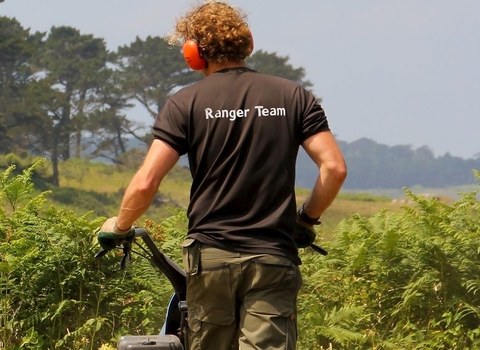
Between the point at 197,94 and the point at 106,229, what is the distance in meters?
0.67

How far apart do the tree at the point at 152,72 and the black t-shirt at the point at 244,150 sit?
76.8m

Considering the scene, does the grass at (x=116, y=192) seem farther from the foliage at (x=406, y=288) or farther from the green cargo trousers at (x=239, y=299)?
the green cargo trousers at (x=239, y=299)

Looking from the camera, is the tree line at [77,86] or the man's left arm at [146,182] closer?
the man's left arm at [146,182]

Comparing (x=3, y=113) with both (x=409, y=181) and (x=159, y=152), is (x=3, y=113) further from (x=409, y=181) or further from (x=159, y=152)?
(x=409, y=181)

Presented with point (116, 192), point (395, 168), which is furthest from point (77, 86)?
point (395, 168)

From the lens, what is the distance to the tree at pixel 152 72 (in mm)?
81938

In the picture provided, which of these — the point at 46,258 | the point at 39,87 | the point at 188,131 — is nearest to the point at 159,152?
the point at 188,131

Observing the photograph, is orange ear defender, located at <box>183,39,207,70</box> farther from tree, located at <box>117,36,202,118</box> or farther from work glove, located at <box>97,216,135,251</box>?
tree, located at <box>117,36,202,118</box>

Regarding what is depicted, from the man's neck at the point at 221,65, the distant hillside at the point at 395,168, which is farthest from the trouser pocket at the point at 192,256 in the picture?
the distant hillside at the point at 395,168

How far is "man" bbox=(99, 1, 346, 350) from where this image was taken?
151 inches

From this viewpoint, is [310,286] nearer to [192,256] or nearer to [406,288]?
[406,288]

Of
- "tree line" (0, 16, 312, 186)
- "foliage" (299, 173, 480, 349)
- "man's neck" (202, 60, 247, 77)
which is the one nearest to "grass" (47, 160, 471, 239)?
"tree line" (0, 16, 312, 186)

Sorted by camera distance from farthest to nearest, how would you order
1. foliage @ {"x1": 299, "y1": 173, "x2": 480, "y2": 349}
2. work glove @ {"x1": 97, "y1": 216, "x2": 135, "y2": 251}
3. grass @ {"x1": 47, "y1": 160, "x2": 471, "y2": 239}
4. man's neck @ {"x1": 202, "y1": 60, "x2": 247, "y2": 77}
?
grass @ {"x1": 47, "y1": 160, "x2": 471, "y2": 239} → foliage @ {"x1": 299, "y1": 173, "x2": 480, "y2": 349} → man's neck @ {"x1": 202, "y1": 60, "x2": 247, "y2": 77} → work glove @ {"x1": 97, "y1": 216, "x2": 135, "y2": 251}

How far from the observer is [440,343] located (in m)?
6.07
